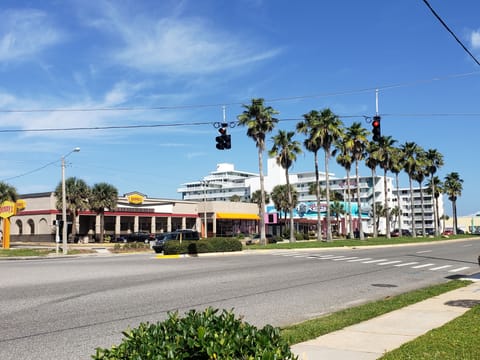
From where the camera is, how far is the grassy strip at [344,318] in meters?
8.30

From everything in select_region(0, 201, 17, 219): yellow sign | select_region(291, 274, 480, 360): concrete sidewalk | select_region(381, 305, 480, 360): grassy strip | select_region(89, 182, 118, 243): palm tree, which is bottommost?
select_region(291, 274, 480, 360): concrete sidewalk

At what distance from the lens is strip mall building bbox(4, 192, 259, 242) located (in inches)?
2657

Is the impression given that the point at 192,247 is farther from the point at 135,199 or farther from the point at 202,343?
the point at 135,199

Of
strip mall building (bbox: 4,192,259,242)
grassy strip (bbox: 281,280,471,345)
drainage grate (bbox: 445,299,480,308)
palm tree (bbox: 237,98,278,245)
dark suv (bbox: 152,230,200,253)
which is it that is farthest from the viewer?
strip mall building (bbox: 4,192,259,242)

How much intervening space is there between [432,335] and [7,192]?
5821cm

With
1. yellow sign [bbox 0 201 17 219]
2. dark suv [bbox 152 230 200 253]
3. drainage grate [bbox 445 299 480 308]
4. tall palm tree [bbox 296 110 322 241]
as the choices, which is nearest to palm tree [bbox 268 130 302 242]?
tall palm tree [bbox 296 110 322 241]

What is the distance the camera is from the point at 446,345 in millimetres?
7016

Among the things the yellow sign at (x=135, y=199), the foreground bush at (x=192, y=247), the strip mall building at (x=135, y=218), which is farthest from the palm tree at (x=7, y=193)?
the foreground bush at (x=192, y=247)

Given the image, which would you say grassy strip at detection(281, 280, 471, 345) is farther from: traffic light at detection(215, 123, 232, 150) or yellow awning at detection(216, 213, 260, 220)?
yellow awning at detection(216, 213, 260, 220)

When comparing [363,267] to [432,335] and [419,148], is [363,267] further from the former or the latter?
[419,148]

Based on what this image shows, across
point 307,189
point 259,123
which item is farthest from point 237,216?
point 307,189

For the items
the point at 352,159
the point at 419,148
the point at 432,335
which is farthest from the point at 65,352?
the point at 419,148

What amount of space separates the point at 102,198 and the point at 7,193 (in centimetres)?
1169

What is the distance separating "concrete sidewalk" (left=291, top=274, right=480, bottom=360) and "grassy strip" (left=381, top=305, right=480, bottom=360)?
266 millimetres
